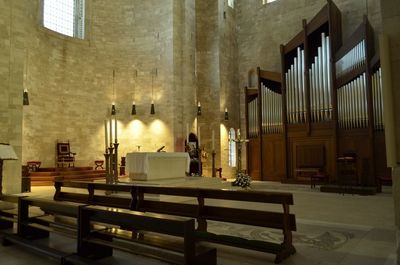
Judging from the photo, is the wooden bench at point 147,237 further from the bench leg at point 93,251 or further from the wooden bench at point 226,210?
the wooden bench at point 226,210

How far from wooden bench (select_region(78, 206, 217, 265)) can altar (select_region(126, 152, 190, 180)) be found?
385 cm

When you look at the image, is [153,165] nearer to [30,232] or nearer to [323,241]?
[30,232]

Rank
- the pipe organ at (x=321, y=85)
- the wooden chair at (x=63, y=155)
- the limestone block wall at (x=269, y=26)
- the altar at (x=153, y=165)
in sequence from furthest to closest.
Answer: the limestone block wall at (x=269, y=26), the wooden chair at (x=63, y=155), the pipe organ at (x=321, y=85), the altar at (x=153, y=165)

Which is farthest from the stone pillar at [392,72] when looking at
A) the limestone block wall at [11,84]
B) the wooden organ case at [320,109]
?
the limestone block wall at [11,84]

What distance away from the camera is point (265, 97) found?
1241cm

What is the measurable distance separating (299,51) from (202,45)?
466 cm

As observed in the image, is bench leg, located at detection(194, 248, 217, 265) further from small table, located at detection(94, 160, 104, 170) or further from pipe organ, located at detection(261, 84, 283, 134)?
small table, located at detection(94, 160, 104, 170)

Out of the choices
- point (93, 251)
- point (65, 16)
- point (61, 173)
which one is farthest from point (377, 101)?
point (65, 16)

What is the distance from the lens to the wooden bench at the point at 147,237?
8.08 feet

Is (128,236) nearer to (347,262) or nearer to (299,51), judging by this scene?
(347,262)

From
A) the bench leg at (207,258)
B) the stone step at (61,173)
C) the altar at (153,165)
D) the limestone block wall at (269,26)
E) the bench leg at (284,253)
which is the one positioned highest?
the limestone block wall at (269,26)

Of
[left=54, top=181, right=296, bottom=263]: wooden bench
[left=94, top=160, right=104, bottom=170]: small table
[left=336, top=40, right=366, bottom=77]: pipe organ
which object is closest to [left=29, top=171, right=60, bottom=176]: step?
[left=94, top=160, right=104, bottom=170]: small table

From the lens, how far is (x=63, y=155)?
11984mm

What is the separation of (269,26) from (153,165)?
977 cm
